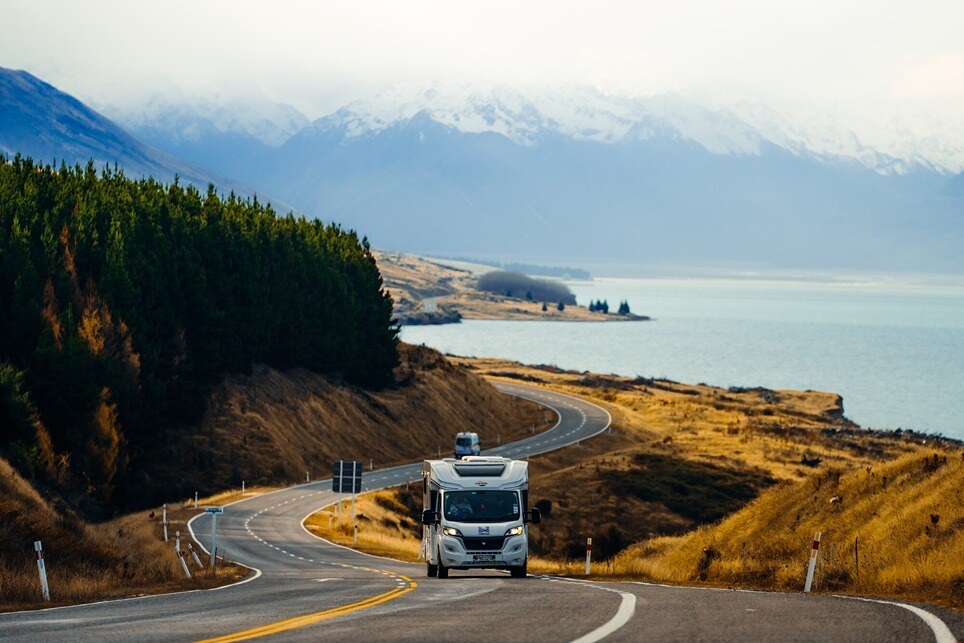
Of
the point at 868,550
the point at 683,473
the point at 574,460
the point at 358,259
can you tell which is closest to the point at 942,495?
the point at 868,550

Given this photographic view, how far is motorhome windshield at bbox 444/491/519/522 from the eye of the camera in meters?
31.2

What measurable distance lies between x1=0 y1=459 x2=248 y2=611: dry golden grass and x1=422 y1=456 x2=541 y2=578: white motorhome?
5.28m

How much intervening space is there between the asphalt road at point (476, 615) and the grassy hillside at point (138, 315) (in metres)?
26.8

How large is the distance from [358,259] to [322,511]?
149ft

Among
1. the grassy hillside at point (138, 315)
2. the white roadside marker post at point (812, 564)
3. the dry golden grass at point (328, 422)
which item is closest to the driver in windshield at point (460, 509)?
the white roadside marker post at point (812, 564)

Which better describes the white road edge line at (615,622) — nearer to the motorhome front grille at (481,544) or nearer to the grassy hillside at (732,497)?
the grassy hillside at (732,497)

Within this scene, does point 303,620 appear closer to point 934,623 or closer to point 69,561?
point 934,623

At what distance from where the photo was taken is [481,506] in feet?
103

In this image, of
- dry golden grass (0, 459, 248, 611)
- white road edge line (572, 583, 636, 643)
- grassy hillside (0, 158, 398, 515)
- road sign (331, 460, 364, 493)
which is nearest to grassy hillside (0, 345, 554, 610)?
dry golden grass (0, 459, 248, 611)

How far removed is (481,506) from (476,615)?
44.6 ft

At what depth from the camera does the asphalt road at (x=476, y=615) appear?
15.5 meters

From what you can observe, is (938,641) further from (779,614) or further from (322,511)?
(322,511)

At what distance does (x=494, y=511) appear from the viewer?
31359 mm

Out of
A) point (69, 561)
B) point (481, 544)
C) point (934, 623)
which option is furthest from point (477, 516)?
point (934, 623)
